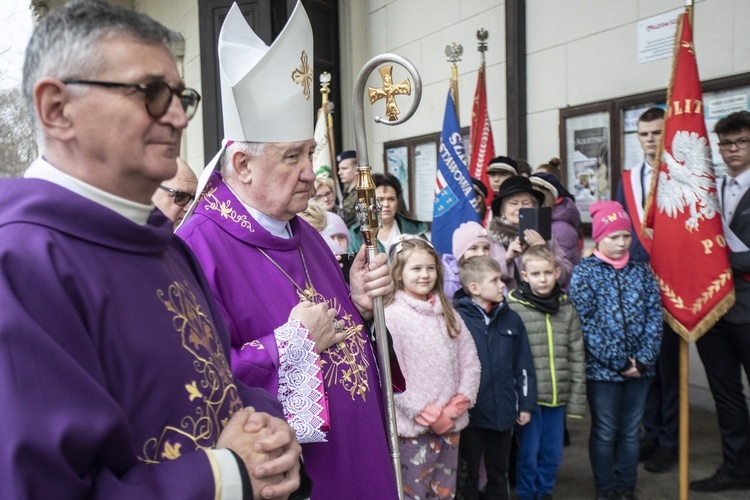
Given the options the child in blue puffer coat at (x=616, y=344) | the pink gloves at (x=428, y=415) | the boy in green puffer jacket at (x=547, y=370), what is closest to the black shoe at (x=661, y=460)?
the child in blue puffer coat at (x=616, y=344)

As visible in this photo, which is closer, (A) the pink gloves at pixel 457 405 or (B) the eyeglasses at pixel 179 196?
(B) the eyeglasses at pixel 179 196

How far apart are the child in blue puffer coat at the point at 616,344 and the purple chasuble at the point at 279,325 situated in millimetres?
1864

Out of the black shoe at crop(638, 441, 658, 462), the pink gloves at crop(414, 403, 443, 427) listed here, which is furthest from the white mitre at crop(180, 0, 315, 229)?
the black shoe at crop(638, 441, 658, 462)

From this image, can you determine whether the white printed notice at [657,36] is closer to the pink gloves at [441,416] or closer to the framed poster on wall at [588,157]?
the framed poster on wall at [588,157]

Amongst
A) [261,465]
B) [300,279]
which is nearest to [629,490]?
[300,279]

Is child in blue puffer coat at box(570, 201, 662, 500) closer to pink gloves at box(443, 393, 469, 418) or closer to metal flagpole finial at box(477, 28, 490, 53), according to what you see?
pink gloves at box(443, 393, 469, 418)

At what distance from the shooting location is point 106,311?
974mm

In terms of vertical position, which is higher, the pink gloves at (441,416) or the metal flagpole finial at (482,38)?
the metal flagpole finial at (482,38)

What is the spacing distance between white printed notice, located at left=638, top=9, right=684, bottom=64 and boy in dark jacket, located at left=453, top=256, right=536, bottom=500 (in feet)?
8.53

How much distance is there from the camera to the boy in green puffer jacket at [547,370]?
11.4ft

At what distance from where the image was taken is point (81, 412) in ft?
2.87

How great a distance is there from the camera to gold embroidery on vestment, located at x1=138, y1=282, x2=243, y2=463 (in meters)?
1.03

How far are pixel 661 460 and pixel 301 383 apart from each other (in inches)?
123

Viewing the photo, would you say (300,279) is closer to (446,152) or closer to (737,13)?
(446,152)
